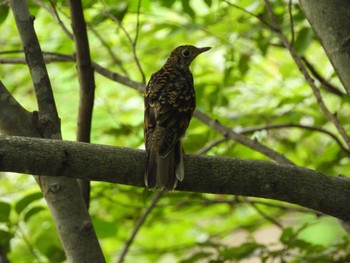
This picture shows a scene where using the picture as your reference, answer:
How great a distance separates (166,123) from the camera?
12.5ft

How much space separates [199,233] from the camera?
21.3 feet

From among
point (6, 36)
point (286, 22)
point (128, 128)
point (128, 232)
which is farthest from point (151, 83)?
point (6, 36)

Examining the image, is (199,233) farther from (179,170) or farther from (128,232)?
(179,170)

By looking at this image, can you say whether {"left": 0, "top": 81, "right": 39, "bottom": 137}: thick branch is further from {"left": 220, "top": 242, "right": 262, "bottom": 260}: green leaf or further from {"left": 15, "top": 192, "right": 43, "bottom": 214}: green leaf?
{"left": 220, "top": 242, "right": 262, "bottom": 260}: green leaf

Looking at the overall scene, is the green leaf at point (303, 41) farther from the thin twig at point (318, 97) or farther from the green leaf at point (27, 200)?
the green leaf at point (27, 200)

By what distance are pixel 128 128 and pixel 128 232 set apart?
1615 mm

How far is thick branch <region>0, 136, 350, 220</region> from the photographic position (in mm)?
2609

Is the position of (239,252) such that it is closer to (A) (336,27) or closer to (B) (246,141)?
(B) (246,141)

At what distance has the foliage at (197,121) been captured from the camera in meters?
4.38

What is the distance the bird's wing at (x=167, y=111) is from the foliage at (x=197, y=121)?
325 millimetres

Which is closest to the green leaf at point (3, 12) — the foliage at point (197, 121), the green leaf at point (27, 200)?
the foliage at point (197, 121)

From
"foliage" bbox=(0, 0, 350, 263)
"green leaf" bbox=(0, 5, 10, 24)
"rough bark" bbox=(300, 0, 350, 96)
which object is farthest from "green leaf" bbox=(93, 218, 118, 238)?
"rough bark" bbox=(300, 0, 350, 96)

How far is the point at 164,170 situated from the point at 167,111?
0.66m

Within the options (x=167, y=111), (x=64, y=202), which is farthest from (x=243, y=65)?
(x=64, y=202)
